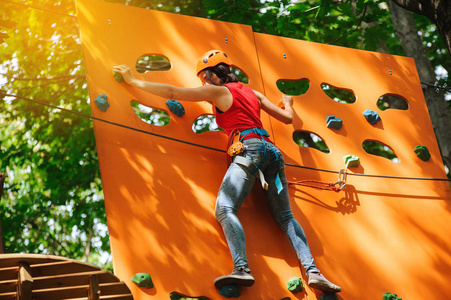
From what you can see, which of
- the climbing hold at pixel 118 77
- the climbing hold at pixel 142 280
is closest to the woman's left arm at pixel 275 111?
the climbing hold at pixel 118 77

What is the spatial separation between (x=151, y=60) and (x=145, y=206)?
16.8 ft

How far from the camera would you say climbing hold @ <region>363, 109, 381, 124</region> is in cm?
596

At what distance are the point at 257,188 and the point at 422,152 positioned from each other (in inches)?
72.1

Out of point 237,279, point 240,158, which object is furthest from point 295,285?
point 240,158

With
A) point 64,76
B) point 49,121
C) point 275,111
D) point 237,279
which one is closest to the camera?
point 237,279

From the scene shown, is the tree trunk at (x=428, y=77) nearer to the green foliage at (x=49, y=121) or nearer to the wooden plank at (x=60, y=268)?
the green foliage at (x=49, y=121)

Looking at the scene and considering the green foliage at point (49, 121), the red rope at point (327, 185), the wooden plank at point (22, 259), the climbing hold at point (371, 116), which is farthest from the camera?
the green foliage at point (49, 121)

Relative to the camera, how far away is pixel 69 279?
3588mm

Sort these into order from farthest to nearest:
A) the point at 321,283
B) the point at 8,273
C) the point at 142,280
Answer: the point at 321,283, the point at 142,280, the point at 8,273

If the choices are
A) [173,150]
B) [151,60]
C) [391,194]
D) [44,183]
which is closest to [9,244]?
[44,183]

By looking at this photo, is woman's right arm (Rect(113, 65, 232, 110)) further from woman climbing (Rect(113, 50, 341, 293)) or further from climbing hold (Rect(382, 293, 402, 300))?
climbing hold (Rect(382, 293, 402, 300))

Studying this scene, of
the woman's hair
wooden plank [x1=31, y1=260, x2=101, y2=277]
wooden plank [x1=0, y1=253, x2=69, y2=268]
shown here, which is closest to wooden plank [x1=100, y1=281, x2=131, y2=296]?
wooden plank [x1=31, y1=260, x2=101, y2=277]

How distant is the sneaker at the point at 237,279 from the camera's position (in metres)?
4.43

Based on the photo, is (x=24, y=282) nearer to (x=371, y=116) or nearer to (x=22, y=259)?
(x=22, y=259)
